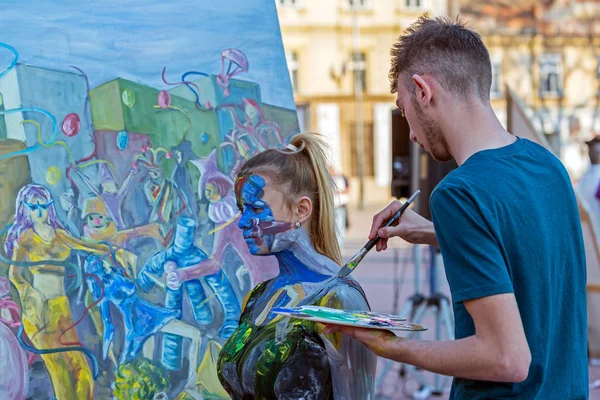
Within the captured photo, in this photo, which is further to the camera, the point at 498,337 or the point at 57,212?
the point at 57,212

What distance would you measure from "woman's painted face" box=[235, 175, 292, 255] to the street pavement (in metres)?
1.09

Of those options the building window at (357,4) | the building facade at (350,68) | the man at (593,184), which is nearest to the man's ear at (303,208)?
the man at (593,184)

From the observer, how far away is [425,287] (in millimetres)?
9406

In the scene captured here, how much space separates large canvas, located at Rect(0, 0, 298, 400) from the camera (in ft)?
7.15

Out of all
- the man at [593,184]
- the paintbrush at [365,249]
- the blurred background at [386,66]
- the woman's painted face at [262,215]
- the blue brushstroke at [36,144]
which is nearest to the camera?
the paintbrush at [365,249]

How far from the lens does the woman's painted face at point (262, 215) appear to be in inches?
80.8

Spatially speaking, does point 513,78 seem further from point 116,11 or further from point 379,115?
point 116,11

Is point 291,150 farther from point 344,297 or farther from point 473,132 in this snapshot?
point 473,132

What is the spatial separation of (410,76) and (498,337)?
1.69ft

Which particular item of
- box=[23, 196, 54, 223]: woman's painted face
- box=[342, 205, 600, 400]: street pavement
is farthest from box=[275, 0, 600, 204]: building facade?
box=[23, 196, 54, 223]: woman's painted face

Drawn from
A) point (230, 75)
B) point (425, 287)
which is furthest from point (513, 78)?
point (230, 75)

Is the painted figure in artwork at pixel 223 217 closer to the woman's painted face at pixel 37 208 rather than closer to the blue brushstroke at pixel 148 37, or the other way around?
the blue brushstroke at pixel 148 37

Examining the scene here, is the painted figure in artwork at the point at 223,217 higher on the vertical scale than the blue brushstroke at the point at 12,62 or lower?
lower

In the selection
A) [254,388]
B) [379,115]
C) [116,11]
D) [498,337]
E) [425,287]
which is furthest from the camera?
[379,115]
